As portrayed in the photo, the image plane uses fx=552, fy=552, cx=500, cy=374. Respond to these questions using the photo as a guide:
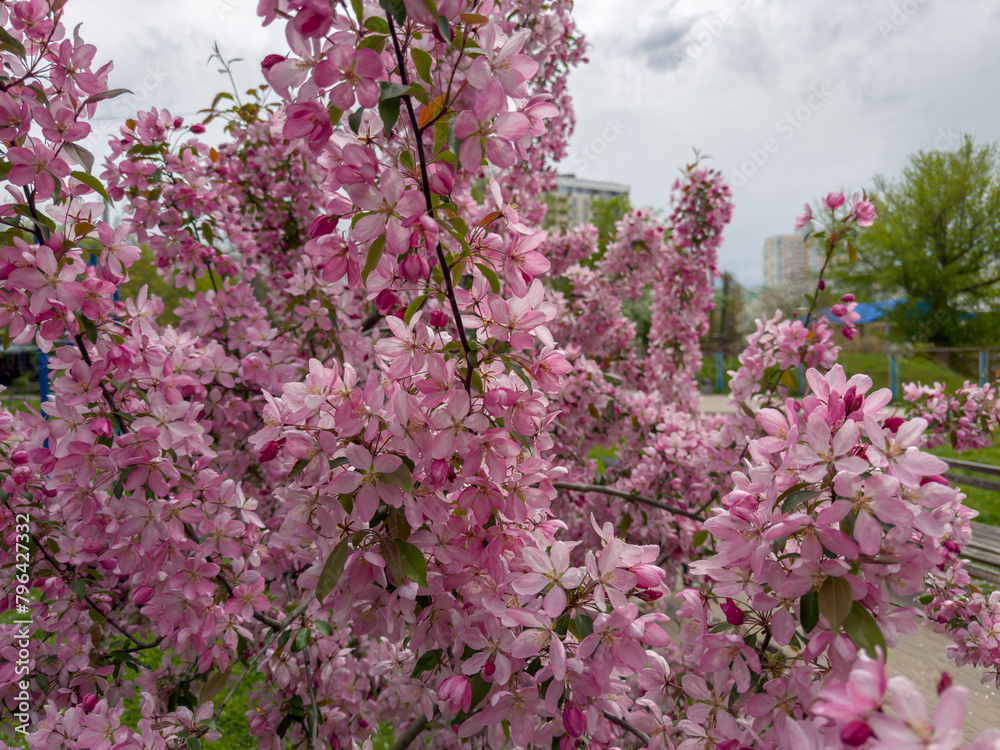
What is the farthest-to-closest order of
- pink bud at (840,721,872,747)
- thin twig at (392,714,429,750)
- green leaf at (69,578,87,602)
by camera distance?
thin twig at (392,714,429,750) → green leaf at (69,578,87,602) → pink bud at (840,721,872,747)

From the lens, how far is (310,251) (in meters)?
0.84

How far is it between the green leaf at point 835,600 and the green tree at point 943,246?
846 inches

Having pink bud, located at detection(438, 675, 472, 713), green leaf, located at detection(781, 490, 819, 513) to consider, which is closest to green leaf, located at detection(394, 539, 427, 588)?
pink bud, located at detection(438, 675, 472, 713)

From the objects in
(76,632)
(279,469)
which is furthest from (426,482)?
(279,469)

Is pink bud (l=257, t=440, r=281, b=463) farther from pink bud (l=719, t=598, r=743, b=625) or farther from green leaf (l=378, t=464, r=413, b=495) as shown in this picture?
pink bud (l=719, t=598, r=743, b=625)

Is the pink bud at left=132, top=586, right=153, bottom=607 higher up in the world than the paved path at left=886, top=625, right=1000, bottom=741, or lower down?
higher up

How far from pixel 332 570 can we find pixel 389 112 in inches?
26.4

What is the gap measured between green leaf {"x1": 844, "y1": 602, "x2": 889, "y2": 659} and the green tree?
21498 mm

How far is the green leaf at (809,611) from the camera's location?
743 mm

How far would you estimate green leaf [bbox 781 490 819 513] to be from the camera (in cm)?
74

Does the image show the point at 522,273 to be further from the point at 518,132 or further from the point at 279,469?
the point at 279,469

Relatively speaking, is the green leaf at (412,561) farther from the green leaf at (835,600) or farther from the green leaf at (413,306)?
the green leaf at (835,600)

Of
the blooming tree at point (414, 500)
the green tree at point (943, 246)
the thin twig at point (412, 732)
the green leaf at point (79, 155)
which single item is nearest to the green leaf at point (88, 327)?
the blooming tree at point (414, 500)

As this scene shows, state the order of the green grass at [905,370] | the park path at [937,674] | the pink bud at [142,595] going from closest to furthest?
the pink bud at [142,595] → the park path at [937,674] → the green grass at [905,370]
